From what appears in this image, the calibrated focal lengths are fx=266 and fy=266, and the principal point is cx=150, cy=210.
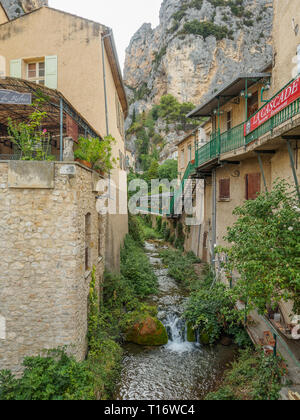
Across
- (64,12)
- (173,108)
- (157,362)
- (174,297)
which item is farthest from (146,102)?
(157,362)

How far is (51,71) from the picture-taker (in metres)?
10.7

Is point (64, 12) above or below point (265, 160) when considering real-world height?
above

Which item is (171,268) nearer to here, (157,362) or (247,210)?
(157,362)

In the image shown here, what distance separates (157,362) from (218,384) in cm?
195

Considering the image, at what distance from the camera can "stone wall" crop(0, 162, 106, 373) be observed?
5945mm

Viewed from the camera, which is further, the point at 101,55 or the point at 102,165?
the point at 101,55

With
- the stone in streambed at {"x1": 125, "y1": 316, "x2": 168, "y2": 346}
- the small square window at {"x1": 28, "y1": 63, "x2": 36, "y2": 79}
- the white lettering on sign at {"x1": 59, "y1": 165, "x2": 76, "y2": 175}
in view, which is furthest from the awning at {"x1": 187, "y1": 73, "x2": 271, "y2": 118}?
the stone in streambed at {"x1": 125, "y1": 316, "x2": 168, "y2": 346}

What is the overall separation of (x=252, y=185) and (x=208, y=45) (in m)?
46.1

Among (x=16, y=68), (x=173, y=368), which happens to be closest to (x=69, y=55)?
(x=16, y=68)

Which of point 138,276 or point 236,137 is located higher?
point 236,137

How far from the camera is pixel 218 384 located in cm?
709

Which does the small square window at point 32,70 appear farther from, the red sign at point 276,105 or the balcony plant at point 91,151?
the red sign at point 276,105

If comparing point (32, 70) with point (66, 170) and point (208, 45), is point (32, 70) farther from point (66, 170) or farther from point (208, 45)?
point (208, 45)
